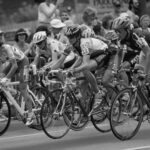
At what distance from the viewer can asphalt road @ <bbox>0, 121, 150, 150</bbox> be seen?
31.7 ft

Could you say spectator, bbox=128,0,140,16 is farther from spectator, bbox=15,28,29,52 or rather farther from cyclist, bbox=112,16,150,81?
cyclist, bbox=112,16,150,81

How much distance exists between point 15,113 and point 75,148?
6.07 ft

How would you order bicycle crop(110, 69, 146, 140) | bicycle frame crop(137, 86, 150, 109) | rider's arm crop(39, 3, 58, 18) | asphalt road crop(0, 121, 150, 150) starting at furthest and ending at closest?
rider's arm crop(39, 3, 58, 18)
bicycle frame crop(137, 86, 150, 109)
bicycle crop(110, 69, 146, 140)
asphalt road crop(0, 121, 150, 150)

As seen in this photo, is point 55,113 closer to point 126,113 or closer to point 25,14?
point 126,113

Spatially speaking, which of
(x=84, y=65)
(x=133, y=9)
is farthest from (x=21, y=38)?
(x=133, y=9)

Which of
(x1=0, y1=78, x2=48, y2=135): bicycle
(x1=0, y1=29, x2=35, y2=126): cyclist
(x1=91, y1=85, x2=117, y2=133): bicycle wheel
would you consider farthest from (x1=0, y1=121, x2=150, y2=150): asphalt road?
(x1=0, y1=29, x2=35, y2=126): cyclist

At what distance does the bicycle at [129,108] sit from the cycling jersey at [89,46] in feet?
3.00

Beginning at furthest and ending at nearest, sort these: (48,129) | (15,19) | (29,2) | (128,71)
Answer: (29,2), (15,19), (128,71), (48,129)

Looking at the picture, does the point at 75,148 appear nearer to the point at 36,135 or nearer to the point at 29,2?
the point at 36,135

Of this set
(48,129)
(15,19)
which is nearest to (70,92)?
(48,129)

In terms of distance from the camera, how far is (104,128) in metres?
11.1

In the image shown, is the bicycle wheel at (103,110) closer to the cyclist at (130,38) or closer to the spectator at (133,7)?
the cyclist at (130,38)

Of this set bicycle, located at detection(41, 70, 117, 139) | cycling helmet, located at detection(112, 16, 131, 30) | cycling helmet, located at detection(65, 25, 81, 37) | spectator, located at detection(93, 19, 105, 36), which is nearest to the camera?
bicycle, located at detection(41, 70, 117, 139)

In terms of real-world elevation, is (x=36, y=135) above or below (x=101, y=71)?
below
